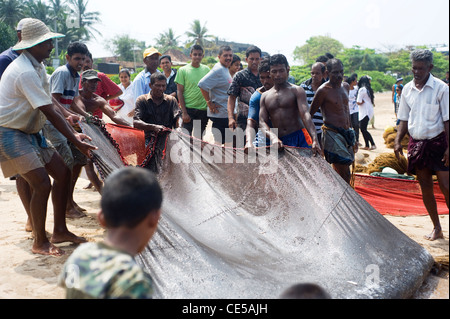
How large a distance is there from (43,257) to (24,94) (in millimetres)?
1449

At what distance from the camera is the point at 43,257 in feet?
14.2

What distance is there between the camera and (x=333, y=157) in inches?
221

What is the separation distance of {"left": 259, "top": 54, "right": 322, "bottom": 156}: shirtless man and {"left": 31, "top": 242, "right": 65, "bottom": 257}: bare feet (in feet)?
7.48

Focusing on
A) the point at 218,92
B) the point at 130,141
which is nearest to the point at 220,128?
the point at 218,92

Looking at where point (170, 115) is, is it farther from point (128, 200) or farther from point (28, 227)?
point (128, 200)

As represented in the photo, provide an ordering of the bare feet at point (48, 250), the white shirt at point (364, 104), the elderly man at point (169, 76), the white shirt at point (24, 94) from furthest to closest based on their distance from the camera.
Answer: the white shirt at point (364, 104), the elderly man at point (169, 76), the bare feet at point (48, 250), the white shirt at point (24, 94)

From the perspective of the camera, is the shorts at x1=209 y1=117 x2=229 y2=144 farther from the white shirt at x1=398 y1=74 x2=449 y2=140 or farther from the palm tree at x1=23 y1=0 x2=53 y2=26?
the palm tree at x1=23 y1=0 x2=53 y2=26

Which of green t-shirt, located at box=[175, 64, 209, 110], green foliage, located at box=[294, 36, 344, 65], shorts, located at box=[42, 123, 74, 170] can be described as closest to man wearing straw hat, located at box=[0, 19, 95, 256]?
shorts, located at box=[42, 123, 74, 170]

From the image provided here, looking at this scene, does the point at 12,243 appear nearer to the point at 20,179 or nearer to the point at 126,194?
the point at 20,179

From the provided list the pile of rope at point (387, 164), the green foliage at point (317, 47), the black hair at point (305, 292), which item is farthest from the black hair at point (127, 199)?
the green foliage at point (317, 47)

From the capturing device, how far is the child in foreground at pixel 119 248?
1542 millimetres

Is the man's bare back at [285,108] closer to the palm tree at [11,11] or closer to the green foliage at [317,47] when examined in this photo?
the palm tree at [11,11]
